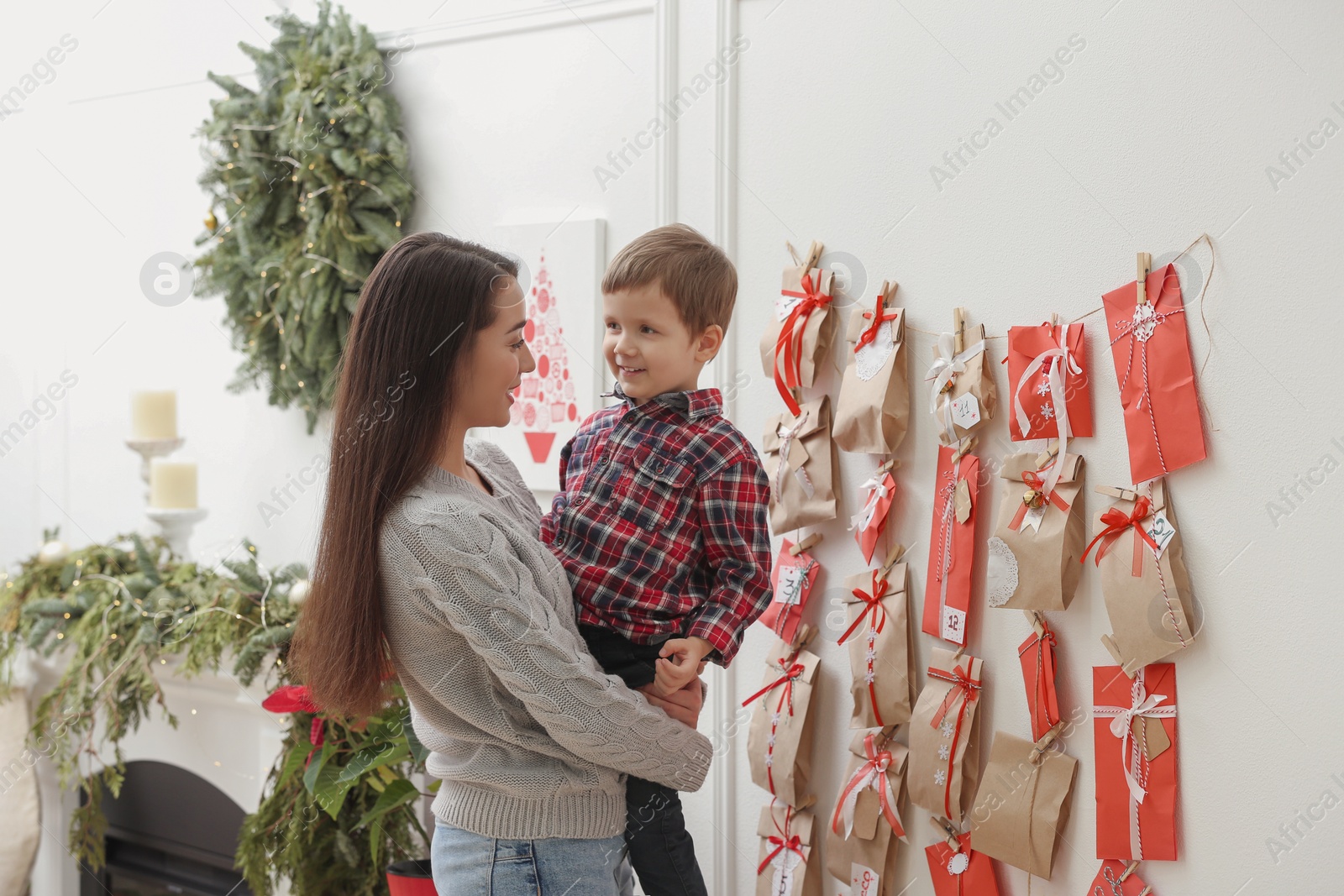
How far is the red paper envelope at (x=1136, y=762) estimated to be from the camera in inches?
64.2

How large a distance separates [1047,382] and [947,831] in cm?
81

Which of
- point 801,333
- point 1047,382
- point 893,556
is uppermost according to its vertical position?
point 801,333

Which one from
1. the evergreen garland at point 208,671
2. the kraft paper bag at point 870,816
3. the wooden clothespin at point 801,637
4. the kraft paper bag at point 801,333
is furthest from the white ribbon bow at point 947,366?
the evergreen garland at point 208,671

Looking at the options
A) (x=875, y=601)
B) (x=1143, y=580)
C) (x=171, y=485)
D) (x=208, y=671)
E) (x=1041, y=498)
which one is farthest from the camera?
(x=171, y=485)

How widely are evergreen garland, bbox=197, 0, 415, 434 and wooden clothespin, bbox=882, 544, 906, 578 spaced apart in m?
1.32

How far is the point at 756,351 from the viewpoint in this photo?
6.81ft

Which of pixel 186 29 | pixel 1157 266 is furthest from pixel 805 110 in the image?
pixel 186 29

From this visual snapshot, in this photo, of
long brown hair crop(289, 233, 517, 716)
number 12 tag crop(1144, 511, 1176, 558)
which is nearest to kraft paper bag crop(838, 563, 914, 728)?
number 12 tag crop(1144, 511, 1176, 558)

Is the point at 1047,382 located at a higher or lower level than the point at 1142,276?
lower

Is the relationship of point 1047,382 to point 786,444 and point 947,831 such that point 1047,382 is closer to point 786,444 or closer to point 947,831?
point 786,444

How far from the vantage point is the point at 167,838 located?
2.87 metres

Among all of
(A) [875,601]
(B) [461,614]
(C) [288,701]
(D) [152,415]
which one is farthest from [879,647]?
(D) [152,415]

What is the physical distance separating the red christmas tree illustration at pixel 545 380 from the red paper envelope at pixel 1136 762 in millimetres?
1191

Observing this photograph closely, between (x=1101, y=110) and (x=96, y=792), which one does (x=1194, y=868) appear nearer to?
(x=1101, y=110)
